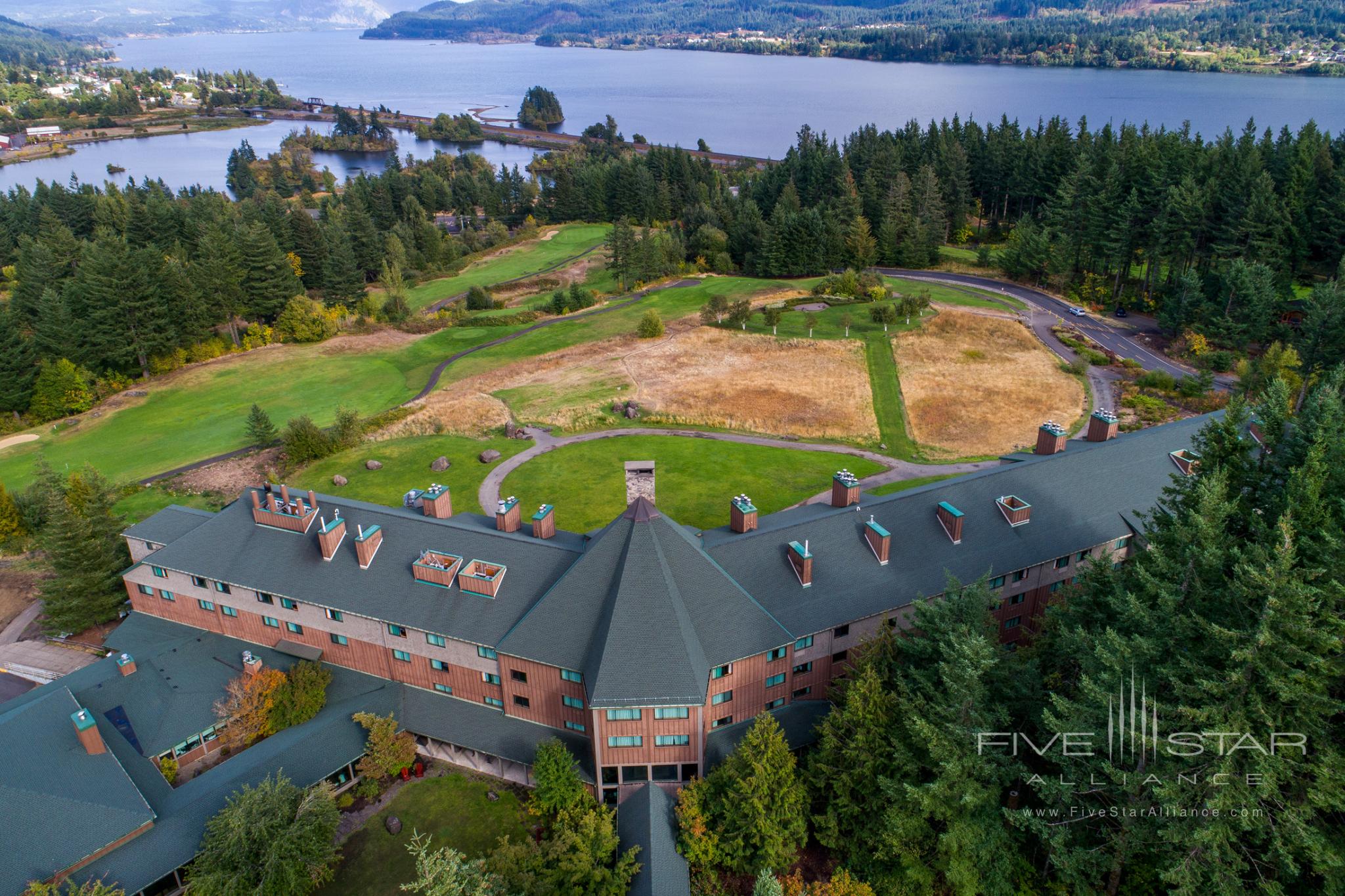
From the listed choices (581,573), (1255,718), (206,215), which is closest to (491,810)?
(581,573)

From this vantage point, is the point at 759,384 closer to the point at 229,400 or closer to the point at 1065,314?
the point at 1065,314

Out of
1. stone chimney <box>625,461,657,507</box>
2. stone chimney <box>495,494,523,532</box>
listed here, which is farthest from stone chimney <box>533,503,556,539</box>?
stone chimney <box>625,461,657,507</box>

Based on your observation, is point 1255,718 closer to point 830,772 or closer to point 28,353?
point 830,772

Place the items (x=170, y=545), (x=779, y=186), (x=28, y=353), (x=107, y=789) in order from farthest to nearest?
(x=779, y=186), (x=28, y=353), (x=170, y=545), (x=107, y=789)

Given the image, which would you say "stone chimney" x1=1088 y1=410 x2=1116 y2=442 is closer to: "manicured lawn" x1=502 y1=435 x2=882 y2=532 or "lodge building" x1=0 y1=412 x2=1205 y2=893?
"lodge building" x1=0 y1=412 x2=1205 y2=893

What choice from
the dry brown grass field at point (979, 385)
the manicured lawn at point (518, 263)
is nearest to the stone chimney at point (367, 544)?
the dry brown grass field at point (979, 385)

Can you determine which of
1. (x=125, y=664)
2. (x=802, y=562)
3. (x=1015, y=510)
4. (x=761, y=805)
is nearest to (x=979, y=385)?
(x=1015, y=510)

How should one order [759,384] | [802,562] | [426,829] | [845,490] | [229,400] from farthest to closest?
1. [229,400]
2. [759,384]
3. [845,490]
4. [802,562]
5. [426,829]
